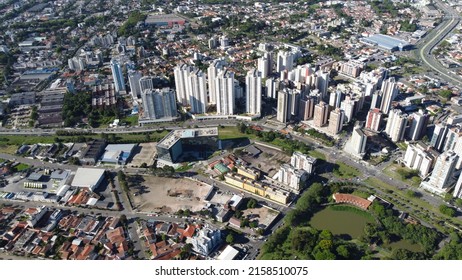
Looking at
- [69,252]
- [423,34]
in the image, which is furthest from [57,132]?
[423,34]

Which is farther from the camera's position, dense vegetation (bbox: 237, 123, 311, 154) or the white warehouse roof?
dense vegetation (bbox: 237, 123, 311, 154)

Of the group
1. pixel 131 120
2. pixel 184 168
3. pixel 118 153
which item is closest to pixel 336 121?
pixel 184 168

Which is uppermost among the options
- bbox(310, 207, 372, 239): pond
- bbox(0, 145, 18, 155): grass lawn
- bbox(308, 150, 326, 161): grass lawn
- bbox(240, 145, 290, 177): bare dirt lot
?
bbox(308, 150, 326, 161): grass lawn

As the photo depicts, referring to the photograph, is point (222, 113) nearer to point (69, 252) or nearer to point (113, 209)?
point (113, 209)

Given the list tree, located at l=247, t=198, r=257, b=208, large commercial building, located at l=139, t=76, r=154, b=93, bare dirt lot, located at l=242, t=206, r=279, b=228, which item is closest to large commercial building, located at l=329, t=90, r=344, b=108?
bare dirt lot, located at l=242, t=206, r=279, b=228

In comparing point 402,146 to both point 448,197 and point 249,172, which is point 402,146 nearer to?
point 448,197

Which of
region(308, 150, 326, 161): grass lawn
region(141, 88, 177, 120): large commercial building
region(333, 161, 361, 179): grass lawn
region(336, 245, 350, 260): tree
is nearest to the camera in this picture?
region(336, 245, 350, 260): tree

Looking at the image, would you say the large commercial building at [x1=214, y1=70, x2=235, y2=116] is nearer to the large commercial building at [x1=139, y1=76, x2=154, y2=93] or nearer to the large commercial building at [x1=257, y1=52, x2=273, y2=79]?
the large commercial building at [x1=139, y1=76, x2=154, y2=93]
